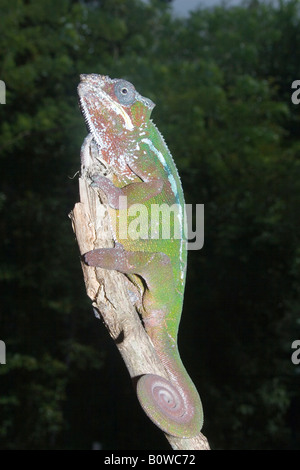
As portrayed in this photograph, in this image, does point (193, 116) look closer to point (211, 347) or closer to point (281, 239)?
point (281, 239)

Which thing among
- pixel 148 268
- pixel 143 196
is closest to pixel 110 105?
pixel 143 196

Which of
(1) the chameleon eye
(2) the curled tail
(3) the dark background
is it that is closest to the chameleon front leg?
(2) the curled tail

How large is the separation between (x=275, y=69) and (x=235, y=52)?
1167 mm

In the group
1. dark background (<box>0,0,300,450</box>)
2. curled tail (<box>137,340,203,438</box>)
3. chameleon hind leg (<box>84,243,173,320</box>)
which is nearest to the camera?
curled tail (<box>137,340,203,438</box>)

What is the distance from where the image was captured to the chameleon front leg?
166 centimetres

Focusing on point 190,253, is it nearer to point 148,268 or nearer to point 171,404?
point 148,268

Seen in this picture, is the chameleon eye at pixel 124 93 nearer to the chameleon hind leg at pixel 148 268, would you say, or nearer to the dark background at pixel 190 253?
the chameleon hind leg at pixel 148 268

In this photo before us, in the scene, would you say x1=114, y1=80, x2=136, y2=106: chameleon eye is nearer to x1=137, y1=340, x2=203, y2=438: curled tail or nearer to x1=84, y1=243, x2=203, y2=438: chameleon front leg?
x1=84, y1=243, x2=203, y2=438: chameleon front leg

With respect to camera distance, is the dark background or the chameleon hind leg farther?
the dark background

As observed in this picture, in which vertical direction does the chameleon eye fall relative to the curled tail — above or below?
above

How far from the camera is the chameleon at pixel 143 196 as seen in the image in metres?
1.87

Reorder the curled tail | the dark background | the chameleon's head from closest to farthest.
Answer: the curled tail → the chameleon's head → the dark background

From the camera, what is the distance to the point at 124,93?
204 cm

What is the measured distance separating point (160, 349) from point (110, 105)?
3.71ft
